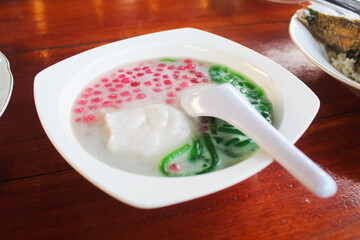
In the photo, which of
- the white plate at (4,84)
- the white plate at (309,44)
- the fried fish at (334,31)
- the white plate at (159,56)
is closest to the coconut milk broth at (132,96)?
the white plate at (159,56)

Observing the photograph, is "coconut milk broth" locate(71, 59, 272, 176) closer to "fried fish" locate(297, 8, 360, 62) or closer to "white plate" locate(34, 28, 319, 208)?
"white plate" locate(34, 28, 319, 208)

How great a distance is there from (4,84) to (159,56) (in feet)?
1.84

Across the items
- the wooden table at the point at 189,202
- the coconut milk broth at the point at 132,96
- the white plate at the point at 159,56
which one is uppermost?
the white plate at the point at 159,56

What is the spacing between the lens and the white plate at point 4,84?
2.94 ft

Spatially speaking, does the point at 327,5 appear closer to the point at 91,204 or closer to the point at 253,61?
the point at 253,61

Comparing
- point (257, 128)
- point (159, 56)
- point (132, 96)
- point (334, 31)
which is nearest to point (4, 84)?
point (132, 96)

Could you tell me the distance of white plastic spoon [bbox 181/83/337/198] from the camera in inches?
23.6

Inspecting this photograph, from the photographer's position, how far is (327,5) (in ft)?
5.22

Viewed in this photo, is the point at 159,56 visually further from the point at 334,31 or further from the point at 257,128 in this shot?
A: the point at 334,31

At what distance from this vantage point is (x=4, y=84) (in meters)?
0.99

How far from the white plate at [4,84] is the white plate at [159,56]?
11cm

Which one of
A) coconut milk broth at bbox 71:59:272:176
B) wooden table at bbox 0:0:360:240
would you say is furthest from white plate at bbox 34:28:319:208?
wooden table at bbox 0:0:360:240

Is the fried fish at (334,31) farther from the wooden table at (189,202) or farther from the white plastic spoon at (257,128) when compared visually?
the white plastic spoon at (257,128)

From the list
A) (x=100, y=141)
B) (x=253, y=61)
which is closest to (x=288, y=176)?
(x=253, y=61)
